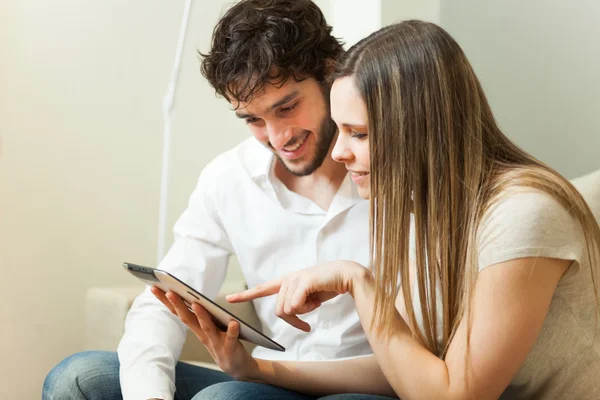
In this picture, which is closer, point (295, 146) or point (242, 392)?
point (242, 392)

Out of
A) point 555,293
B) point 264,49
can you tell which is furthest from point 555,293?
point 264,49

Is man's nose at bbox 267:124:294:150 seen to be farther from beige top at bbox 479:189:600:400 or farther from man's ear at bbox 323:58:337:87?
beige top at bbox 479:189:600:400

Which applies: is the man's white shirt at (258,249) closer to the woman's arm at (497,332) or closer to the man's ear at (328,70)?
the man's ear at (328,70)

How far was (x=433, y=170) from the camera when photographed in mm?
1113

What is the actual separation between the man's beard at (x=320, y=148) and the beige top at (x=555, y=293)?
569 mm

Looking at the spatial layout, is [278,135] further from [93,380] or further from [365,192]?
[93,380]

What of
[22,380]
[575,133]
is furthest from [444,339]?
[22,380]

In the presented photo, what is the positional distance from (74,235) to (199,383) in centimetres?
86

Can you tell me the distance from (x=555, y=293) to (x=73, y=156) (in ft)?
4.96

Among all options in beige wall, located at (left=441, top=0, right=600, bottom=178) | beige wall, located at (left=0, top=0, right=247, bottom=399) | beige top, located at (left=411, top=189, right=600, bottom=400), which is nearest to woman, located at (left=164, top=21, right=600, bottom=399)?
beige top, located at (left=411, top=189, right=600, bottom=400)

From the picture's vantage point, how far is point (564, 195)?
3.48ft

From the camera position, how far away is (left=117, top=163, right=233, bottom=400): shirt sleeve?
1.38m

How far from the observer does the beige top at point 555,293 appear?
1.02 meters

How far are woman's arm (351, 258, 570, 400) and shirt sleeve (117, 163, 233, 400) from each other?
1.75 ft
